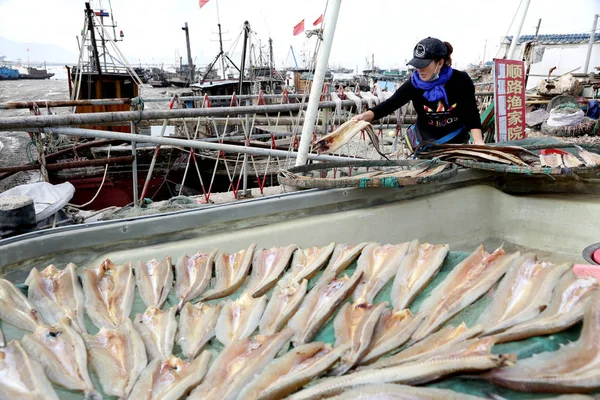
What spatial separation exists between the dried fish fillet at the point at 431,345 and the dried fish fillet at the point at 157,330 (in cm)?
96

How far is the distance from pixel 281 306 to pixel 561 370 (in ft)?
4.29

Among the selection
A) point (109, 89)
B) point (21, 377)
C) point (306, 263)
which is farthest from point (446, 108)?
point (109, 89)

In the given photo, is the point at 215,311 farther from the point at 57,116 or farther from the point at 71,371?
the point at 57,116

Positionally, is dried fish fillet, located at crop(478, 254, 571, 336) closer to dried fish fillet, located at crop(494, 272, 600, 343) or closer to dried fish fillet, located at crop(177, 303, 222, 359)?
dried fish fillet, located at crop(494, 272, 600, 343)

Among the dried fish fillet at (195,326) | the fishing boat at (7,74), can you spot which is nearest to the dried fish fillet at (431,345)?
the dried fish fillet at (195,326)

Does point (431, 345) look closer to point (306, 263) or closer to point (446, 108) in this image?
point (306, 263)

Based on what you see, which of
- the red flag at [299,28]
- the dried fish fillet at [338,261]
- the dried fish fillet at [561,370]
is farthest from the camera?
the red flag at [299,28]

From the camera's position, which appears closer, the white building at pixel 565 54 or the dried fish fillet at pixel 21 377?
the dried fish fillet at pixel 21 377

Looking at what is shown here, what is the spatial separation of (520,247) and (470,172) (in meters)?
1.15

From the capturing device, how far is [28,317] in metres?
2.25

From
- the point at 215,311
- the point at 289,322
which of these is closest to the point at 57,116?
the point at 215,311

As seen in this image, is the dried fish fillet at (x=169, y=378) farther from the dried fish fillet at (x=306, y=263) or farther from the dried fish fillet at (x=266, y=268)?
the dried fish fillet at (x=306, y=263)

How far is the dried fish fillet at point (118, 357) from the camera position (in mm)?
1800

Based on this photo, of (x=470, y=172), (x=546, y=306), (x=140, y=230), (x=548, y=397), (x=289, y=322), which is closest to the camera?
(x=548, y=397)
